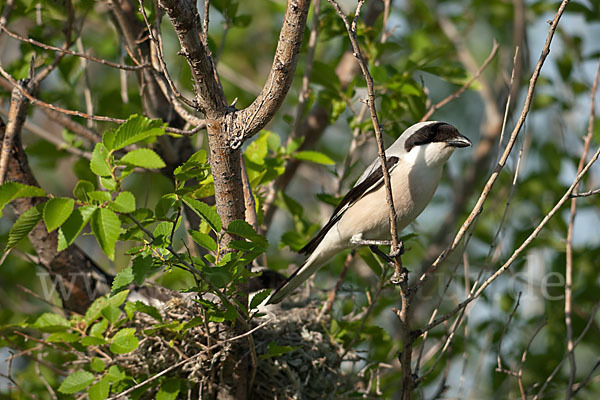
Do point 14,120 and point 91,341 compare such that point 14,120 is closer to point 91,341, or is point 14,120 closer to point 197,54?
point 91,341

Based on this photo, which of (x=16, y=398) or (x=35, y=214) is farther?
(x=16, y=398)

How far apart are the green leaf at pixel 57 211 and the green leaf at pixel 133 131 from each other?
0.34m

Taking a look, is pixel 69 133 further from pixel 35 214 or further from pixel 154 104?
pixel 35 214

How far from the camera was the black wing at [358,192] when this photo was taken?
382cm

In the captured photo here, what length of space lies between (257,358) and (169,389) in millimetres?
500

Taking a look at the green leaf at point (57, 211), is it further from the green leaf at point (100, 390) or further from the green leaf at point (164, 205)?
the green leaf at point (100, 390)

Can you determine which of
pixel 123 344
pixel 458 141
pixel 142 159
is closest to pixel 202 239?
pixel 142 159

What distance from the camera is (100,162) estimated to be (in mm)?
2480

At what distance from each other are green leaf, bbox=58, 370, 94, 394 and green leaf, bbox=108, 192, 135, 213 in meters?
1.30

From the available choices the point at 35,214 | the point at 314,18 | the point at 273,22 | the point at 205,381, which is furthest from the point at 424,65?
the point at 273,22

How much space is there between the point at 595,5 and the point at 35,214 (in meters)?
4.84

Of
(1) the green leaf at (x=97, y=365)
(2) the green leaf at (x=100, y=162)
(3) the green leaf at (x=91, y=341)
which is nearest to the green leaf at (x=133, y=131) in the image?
(2) the green leaf at (x=100, y=162)

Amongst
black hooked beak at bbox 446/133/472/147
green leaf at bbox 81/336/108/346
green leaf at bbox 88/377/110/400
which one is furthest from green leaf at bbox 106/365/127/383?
black hooked beak at bbox 446/133/472/147

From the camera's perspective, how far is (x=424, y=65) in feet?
14.1
